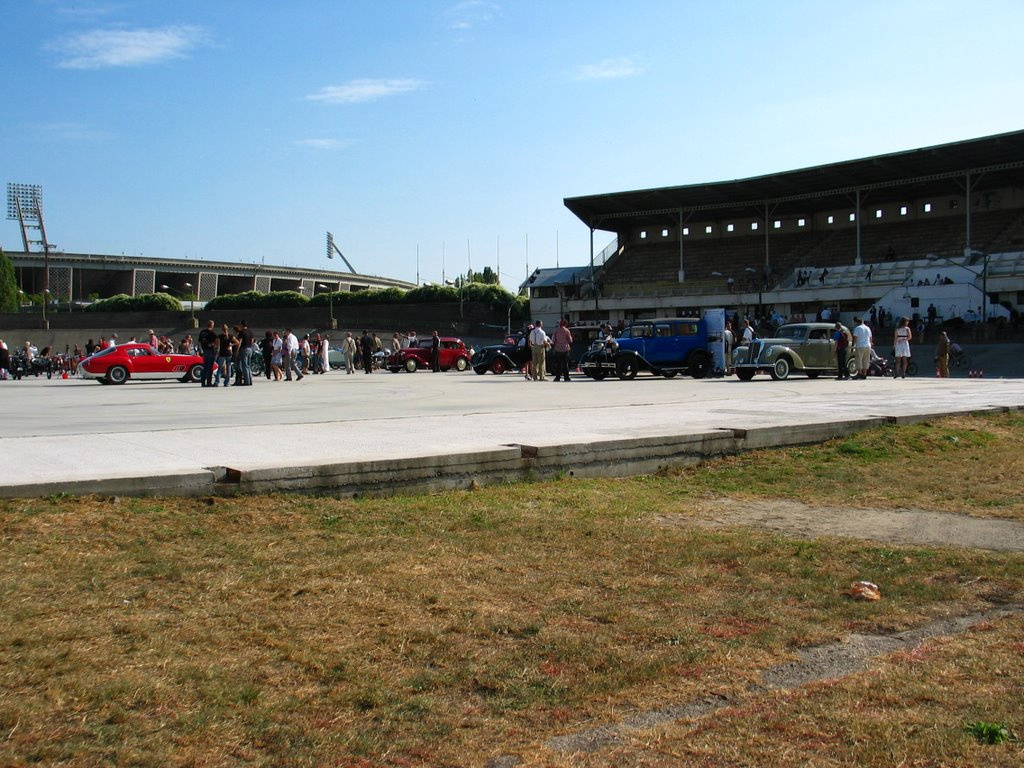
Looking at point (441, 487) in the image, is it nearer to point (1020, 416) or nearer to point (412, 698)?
point (412, 698)

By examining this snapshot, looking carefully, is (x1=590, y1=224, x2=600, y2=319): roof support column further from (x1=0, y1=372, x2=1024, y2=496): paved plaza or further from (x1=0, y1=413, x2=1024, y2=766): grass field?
(x1=0, y1=413, x2=1024, y2=766): grass field

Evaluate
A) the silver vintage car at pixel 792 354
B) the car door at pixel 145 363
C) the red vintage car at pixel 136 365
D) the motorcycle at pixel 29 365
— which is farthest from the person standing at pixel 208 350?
the motorcycle at pixel 29 365

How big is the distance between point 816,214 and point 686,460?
61920mm

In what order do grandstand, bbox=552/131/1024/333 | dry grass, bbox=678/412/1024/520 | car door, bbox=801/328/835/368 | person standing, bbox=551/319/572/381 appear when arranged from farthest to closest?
grandstand, bbox=552/131/1024/333, car door, bbox=801/328/835/368, person standing, bbox=551/319/572/381, dry grass, bbox=678/412/1024/520

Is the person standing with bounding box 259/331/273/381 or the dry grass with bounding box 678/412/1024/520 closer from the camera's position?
the dry grass with bounding box 678/412/1024/520

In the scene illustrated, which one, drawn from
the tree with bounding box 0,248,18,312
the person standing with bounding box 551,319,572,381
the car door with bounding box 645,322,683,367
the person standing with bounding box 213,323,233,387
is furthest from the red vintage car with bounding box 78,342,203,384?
the tree with bounding box 0,248,18,312

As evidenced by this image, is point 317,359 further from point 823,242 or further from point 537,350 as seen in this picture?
point 823,242

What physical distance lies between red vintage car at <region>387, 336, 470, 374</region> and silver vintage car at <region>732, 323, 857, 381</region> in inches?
603

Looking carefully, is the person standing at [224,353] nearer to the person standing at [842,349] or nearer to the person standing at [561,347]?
the person standing at [561,347]

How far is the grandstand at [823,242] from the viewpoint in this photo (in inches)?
1982

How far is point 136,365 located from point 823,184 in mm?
47048

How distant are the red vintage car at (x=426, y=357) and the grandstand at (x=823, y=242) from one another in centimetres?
2283

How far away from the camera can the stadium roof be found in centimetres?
5306

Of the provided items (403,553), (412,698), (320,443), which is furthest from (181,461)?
(412,698)
